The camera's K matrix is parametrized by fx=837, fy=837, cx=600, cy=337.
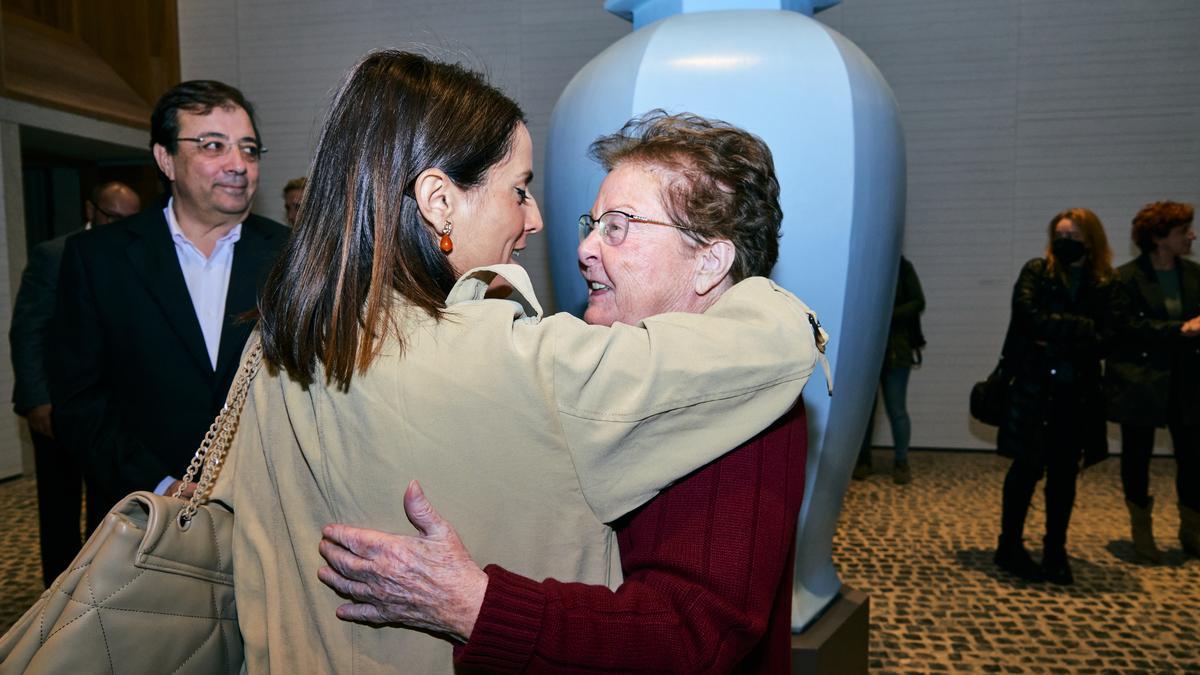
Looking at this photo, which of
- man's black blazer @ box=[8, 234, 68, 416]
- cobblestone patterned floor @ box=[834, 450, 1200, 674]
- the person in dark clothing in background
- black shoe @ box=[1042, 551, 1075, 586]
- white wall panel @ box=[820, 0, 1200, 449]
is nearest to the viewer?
cobblestone patterned floor @ box=[834, 450, 1200, 674]

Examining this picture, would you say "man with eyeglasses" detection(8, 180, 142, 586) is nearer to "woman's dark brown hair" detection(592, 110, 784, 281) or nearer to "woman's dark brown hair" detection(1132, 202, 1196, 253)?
"woman's dark brown hair" detection(592, 110, 784, 281)

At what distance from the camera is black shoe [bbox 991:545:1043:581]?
11.3 ft

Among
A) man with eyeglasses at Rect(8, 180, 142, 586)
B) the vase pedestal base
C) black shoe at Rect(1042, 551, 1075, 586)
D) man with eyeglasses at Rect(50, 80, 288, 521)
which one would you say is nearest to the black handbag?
black shoe at Rect(1042, 551, 1075, 586)

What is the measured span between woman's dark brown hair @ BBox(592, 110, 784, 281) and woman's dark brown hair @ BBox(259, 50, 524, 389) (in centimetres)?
29

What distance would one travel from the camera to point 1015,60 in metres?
5.45

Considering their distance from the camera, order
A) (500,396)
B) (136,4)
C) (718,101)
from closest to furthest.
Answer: (500,396) → (718,101) → (136,4)

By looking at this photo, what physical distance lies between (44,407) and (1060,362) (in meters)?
3.77

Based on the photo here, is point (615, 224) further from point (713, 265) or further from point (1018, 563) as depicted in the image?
point (1018, 563)

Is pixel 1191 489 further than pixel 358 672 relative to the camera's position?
Yes

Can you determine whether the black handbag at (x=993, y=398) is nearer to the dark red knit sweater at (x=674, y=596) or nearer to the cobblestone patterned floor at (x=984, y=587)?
the cobblestone patterned floor at (x=984, y=587)

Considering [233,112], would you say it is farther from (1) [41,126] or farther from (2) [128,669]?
(1) [41,126]

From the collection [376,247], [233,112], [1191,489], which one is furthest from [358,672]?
[1191,489]

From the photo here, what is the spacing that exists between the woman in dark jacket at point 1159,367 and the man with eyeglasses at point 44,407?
13.2 ft

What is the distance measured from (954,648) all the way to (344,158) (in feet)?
8.87
